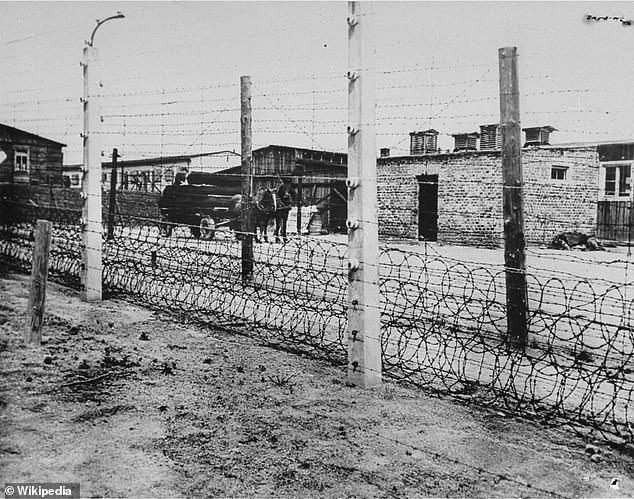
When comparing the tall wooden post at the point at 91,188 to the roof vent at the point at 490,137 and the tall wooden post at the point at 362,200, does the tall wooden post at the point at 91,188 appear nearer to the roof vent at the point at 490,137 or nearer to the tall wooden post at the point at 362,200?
the tall wooden post at the point at 362,200

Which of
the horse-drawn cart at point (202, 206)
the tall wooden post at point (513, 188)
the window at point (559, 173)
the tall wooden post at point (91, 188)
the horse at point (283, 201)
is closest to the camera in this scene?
the tall wooden post at point (513, 188)

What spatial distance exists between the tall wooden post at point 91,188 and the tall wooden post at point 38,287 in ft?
9.53

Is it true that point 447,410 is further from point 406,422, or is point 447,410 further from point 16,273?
point 16,273

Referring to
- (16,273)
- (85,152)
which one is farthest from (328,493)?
(16,273)

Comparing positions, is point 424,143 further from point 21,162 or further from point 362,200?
point 21,162

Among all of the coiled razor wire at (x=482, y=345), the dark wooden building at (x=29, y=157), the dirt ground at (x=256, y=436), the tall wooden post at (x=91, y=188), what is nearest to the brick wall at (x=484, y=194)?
the coiled razor wire at (x=482, y=345)

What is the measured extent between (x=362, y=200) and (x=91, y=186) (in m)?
5.46

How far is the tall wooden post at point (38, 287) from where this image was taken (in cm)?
638

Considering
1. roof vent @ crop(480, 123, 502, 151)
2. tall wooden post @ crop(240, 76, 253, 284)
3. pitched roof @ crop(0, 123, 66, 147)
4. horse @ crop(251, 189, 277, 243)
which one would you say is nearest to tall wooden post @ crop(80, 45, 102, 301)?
tall wooden post @ crop(240, 76, 253, 284)

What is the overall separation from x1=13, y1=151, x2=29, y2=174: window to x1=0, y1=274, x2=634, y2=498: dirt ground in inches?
914

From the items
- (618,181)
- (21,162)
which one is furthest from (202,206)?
(21,162)

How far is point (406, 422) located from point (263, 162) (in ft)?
56.2

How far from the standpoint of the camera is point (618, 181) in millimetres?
17047

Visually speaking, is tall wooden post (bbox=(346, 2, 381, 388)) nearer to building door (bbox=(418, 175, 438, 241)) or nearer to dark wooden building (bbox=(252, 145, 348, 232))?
dark wooden building (bbox=(252, 145, 348, 232))
